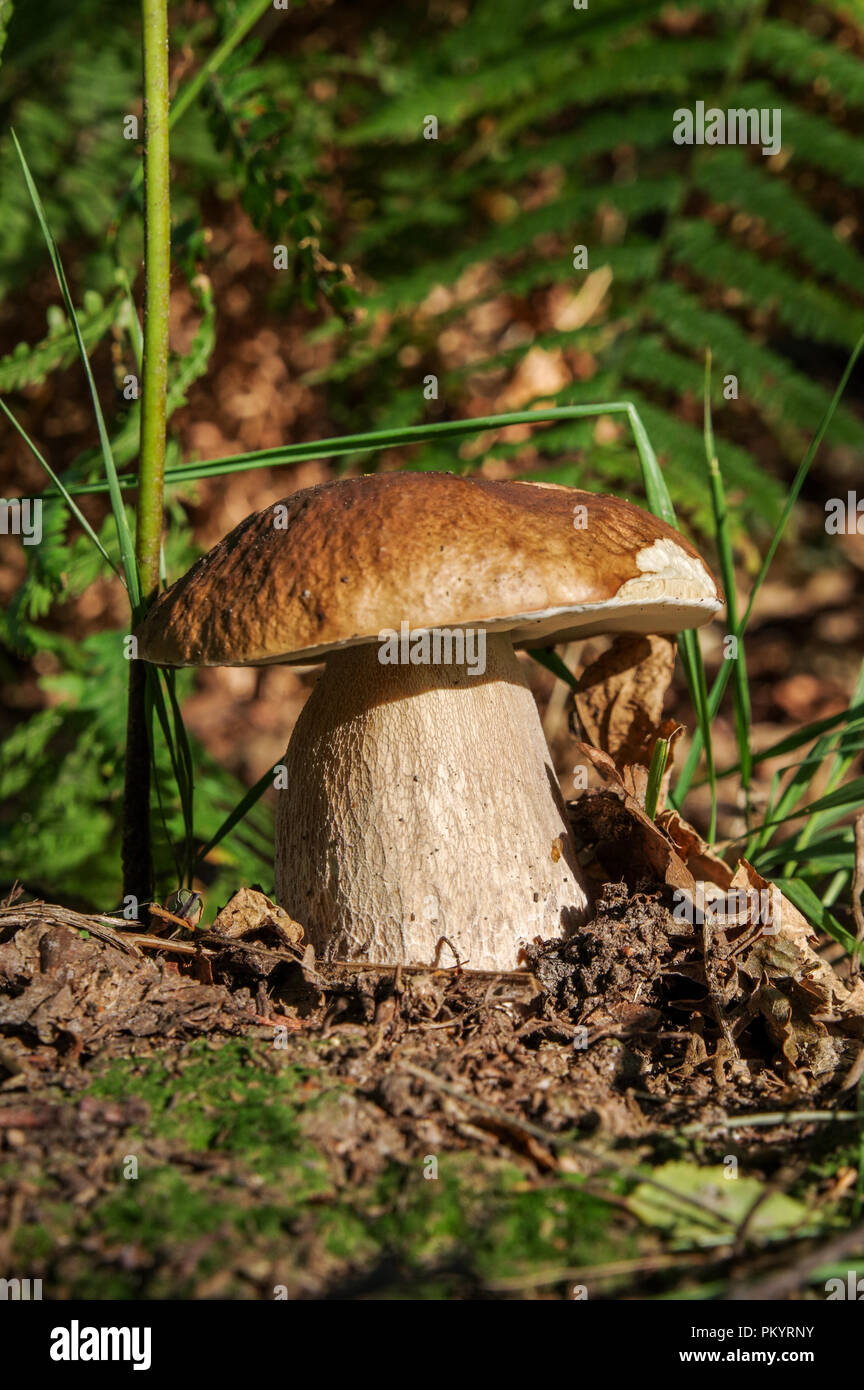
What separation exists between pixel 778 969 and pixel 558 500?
1.01 meters

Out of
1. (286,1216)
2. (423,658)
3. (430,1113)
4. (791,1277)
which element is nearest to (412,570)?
(423,658)

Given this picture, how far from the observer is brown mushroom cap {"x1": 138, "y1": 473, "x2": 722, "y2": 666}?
163 centimetres

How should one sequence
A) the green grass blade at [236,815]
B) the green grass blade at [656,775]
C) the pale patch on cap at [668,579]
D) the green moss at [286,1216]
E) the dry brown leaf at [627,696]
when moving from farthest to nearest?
the dry brown leaf at [627,696]
the green grass blade at [236,815]
the green grass blade at [656,775]
the pale patch on cap at [668,579]
the green moss at [286,1216]

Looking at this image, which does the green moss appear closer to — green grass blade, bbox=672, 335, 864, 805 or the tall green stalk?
the tall green stalk

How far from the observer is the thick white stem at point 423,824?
1936mm

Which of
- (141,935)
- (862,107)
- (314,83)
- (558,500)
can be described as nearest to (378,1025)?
(141,935)

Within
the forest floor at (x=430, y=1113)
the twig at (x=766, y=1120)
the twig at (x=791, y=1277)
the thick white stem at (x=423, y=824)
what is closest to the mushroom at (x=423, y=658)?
the thick white stem at (x=423, y=824)

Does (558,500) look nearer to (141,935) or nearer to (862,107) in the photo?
(141,935)

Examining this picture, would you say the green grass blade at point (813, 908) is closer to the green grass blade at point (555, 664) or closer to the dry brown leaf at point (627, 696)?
the dry brown leaf at point (627, 696)

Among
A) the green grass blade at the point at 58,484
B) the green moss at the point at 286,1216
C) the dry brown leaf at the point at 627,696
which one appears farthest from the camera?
the dry brown leaf at the point at 627,696

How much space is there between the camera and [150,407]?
2.11 metres

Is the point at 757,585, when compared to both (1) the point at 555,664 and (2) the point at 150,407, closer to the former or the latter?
(1) the point at 555,664

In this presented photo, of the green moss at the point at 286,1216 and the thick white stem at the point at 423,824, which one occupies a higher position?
the thick white stem at the point at 423,824

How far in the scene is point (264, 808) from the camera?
399 centimetres
